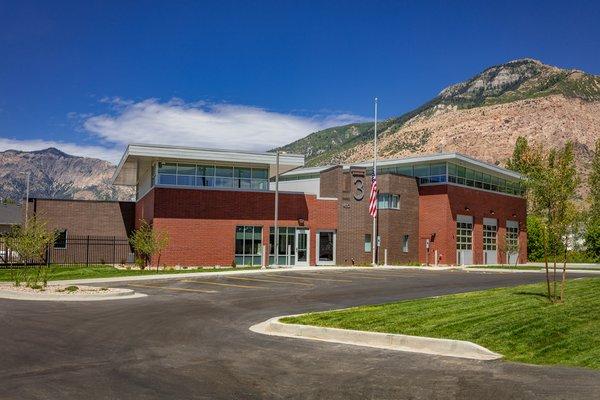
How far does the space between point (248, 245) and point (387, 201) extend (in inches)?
482

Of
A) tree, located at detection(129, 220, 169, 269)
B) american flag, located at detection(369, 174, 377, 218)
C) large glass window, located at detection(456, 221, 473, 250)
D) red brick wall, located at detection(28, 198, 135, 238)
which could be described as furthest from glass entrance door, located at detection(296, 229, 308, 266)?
red brick wall, located at detection(28, 198, 135, 238)

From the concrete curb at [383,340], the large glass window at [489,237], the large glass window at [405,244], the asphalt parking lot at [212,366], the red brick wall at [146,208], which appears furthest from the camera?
the large glass window at [489,237]

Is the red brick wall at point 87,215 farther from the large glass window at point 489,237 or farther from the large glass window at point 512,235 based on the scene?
the large glass window at point 512,235

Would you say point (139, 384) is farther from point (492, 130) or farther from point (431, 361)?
point (492, 130)

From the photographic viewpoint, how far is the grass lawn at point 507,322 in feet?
33.2

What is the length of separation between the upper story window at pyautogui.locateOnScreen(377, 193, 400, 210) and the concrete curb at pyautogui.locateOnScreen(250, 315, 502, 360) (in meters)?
33.2

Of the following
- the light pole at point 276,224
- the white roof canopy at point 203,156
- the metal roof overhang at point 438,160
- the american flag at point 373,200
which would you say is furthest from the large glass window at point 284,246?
the metal roof overhang at point 438,160

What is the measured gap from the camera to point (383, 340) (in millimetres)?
11672

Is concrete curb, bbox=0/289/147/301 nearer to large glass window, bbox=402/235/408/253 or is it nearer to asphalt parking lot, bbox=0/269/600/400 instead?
asphalt parking lot, bbox=0/269/600/400

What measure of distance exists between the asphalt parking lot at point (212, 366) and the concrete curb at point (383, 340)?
46cm

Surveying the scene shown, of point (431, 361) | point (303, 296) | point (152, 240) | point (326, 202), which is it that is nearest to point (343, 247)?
point (326, 202)

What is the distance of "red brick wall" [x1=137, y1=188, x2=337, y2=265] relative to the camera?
38.2 m

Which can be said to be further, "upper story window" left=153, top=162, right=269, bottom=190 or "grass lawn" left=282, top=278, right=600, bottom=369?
"upper story window" left=153, top=162, right=269, bottom=190

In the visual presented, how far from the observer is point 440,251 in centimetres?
4788
